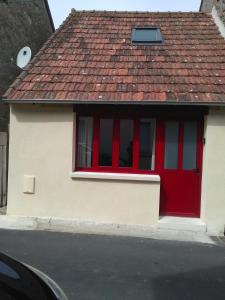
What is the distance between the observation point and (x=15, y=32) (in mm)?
12250

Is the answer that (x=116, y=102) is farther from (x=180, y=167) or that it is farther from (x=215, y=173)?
(x=215, y=173)

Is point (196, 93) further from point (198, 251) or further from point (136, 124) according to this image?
point (198, 251)

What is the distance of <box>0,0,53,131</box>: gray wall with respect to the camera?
11492mm

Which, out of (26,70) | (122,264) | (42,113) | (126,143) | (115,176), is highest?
(26,70)

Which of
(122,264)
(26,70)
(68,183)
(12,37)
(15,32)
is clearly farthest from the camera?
(15,32)

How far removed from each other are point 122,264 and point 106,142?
348 cm

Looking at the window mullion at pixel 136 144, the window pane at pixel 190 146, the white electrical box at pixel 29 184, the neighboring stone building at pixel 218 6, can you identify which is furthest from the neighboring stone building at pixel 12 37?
the neighboring stone building at pixel 218 6

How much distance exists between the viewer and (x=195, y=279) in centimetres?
589

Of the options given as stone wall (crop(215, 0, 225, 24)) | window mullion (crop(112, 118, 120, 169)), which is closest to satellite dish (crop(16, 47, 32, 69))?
window mullion (crop(112, 118, 120, 169))

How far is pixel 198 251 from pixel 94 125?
3449 mm

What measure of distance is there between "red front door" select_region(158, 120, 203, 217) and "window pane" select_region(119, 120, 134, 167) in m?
0.61

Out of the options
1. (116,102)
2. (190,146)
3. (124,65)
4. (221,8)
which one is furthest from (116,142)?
(221,8)

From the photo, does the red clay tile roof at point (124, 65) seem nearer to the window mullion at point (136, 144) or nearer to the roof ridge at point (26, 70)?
the roof ridge at point (26, 70)

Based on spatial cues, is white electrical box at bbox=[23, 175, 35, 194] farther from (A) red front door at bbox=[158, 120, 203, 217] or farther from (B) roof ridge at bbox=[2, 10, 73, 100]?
(A) red front door at bbox=[158, 120, 203, 217]
